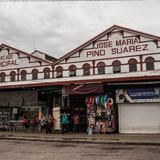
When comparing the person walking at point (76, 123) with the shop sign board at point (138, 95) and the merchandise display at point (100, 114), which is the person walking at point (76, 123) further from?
the shop sign board at point (138, 95)

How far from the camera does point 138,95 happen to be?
2298cm

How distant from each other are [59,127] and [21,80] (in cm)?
1360

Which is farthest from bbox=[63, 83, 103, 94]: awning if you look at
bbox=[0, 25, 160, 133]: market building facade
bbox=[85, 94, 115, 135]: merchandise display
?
bbox=[85, 94, 115, 135]: merchandise display

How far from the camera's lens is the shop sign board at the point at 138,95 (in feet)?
73.7

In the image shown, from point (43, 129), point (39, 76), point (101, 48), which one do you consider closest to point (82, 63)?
point (101, 48)

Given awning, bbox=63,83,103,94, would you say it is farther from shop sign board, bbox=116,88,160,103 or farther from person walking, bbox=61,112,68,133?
person walking, bbox=61,112,68,133

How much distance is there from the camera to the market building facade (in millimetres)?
22875

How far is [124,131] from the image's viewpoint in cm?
2328

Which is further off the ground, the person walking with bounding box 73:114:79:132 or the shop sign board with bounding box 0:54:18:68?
the shop sign board with bounding box 0:54:18:68

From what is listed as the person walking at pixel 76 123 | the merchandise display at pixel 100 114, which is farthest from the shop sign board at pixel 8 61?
the merchandise display at pixel 100 114

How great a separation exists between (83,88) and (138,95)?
4.20 metres

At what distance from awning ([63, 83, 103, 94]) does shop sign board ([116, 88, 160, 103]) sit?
155 cm

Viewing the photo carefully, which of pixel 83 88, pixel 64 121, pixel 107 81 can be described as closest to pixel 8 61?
pixel 64 121

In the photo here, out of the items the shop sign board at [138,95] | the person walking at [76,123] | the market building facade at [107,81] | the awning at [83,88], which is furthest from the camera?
the person walking at [76,123]
